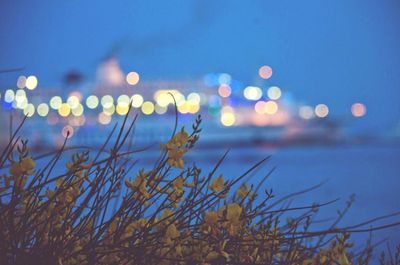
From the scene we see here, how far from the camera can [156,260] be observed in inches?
37.2

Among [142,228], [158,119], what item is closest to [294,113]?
[158,119]

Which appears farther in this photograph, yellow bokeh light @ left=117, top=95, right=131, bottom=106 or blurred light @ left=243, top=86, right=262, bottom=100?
blurred light @ left=243, top=86, right=262, bottom=100

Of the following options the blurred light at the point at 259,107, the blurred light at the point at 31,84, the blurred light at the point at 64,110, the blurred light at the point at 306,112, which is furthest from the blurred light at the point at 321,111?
the blurred light at the point at 31,84

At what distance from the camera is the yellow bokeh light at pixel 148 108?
33.8 meters

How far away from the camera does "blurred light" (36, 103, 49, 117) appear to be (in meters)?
35.1

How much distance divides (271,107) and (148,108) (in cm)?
922

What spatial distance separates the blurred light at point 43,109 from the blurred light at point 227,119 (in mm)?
8928

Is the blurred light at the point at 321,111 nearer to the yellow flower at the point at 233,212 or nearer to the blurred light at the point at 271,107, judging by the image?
the blurred light at the point at 271,107

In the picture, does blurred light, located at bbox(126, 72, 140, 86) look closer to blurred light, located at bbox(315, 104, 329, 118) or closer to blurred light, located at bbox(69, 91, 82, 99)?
blurred light, located at bbox(69, 91, 82, 99)

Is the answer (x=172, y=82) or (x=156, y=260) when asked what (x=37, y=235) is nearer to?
(x=156, y=260)

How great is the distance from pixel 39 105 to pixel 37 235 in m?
36.2

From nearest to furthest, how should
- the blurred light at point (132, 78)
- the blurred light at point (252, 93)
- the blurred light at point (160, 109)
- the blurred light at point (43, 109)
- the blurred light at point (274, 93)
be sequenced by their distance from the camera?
the blurred light at point (160, 109) < the blurred light at point (43, 109) < the blurred light at point (132, 78) < the blurred light at point (252, 93) < the blurred light at point (274, 93)

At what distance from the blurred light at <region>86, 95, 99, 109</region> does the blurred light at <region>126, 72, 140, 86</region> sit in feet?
7.52

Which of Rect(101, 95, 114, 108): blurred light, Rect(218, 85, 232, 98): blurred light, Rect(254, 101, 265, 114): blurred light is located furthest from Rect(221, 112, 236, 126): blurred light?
Rect(101, 95, 114, 108): blurred light
